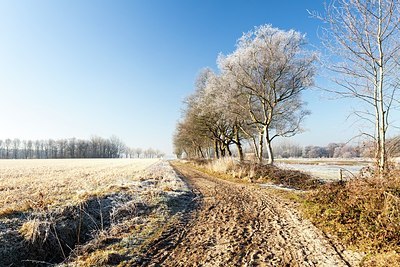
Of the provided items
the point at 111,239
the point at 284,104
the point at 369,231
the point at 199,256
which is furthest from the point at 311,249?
the point at 284,104

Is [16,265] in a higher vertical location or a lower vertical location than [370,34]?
lower

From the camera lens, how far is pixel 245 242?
18.5 feet

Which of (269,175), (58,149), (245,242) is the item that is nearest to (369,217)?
(245,242)

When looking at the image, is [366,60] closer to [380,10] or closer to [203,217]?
[380,10]

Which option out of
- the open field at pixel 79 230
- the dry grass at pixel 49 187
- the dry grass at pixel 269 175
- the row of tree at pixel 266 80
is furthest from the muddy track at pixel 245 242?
the row of tree at pixel 266 80

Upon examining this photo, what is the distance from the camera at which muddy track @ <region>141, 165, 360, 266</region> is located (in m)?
4.71

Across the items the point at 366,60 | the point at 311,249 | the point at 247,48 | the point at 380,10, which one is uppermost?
the point at 247,48

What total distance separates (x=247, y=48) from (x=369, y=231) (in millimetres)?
16096

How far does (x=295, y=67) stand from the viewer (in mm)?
18750

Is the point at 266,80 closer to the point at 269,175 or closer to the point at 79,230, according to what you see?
the point at 269,175

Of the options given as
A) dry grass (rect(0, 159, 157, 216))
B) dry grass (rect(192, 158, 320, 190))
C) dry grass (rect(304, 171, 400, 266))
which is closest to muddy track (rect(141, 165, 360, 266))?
dry grass (rect(304, 171, 400, 266))

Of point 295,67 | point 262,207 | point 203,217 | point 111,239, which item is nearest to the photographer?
point 111,239

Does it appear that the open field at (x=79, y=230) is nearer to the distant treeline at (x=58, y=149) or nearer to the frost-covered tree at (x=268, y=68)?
the frost-covered tree at (x=268, y=68)

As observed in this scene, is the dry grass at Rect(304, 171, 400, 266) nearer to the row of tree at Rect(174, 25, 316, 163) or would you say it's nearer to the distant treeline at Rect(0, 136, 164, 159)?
the row of tree at Rect(174, 25, 316, 163)
